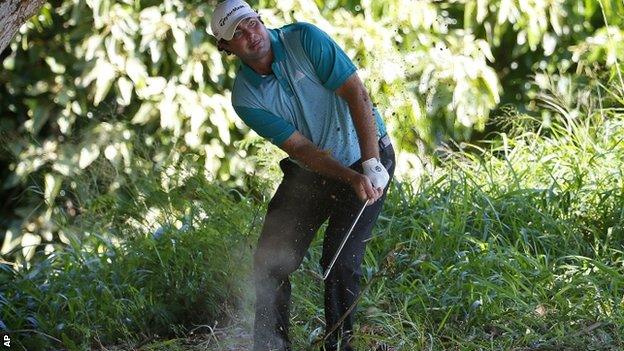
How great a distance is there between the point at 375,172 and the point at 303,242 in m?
0.51

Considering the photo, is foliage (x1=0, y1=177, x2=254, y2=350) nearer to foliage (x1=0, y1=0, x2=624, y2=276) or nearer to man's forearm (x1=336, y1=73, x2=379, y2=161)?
foliage (x1=0, y1=0, x2=624, y2=276)

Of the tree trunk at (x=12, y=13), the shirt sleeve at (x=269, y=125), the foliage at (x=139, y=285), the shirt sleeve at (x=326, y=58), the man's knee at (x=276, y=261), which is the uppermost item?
the tree trunk at (x=12, y=13)

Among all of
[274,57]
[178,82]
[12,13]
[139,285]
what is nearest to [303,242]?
[274,57]

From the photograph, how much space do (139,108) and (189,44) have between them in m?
0.70

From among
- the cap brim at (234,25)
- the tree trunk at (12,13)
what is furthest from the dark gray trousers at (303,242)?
the tree trunk at (12,13)

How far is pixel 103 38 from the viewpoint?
6527 mm

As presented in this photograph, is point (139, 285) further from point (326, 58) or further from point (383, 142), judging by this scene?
point (326, 58)

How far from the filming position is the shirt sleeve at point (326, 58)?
13.5 ft

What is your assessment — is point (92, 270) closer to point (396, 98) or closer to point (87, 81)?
point (87, 81)

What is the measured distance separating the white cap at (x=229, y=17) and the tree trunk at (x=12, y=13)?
66cm

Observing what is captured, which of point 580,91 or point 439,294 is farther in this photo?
point 580,91

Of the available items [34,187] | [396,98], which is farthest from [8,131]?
[396,98]

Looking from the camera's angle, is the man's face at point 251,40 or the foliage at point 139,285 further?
the foliage at point 139,285

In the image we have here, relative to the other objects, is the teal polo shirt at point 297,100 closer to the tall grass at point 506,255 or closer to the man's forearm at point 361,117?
the man's forearm at point 361,117
